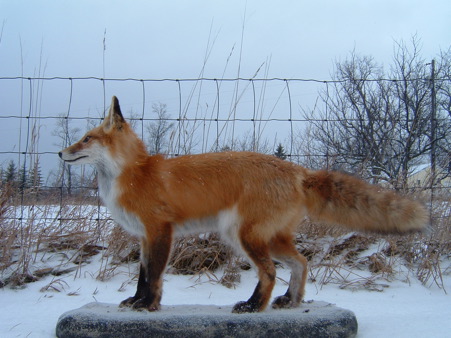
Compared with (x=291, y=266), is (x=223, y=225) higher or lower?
higher

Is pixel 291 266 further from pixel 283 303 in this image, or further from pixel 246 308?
pixel 246 308

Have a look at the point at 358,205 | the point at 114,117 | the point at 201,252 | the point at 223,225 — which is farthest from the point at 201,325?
the point at 201,252

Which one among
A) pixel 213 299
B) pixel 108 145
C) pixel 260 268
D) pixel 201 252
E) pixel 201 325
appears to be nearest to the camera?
pixel 201 325

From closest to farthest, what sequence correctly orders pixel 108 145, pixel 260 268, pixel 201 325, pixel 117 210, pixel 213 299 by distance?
pixel 201 325
pixel 260 268
pixel 117 210
pixel 108 145
pixel 213 299

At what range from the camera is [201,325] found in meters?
3.20

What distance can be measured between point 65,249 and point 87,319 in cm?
287

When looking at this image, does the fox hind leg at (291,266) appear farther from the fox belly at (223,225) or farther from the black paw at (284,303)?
the fox belly at (223,225)

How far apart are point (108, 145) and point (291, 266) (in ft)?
6.76

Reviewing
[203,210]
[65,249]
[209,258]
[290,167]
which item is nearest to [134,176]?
[203,210]

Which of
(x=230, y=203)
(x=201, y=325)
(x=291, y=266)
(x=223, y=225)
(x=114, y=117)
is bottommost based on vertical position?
(x=201, y=325)

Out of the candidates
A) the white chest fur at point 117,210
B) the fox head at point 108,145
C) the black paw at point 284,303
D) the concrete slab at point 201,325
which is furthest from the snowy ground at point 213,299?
the fox head at point 108,145

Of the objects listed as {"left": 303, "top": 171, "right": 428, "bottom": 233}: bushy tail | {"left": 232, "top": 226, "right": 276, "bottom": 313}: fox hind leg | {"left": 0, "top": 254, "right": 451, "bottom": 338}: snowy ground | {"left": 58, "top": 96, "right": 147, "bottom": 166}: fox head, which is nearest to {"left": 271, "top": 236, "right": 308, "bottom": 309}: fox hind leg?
{"left": 232, "top": 226, "right": 276, "bottom": 313}: fox hind leg

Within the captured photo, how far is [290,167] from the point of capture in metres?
3.76

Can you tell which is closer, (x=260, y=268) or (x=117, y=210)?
(x=260, y=268)
